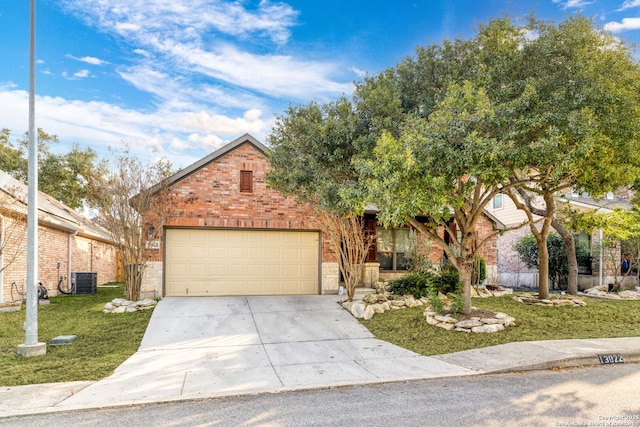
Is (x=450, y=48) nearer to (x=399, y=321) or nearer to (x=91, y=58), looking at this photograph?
(x=399, y=321)

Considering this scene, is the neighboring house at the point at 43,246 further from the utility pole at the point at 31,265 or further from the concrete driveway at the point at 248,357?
the concrete driveway at the point at 248,357

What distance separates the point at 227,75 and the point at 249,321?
27.7 ft

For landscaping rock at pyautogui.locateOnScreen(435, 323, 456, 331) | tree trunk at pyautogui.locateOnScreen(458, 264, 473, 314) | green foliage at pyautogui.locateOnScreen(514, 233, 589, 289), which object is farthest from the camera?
green foliage at pyautogui.locateOnScreen(514, 233, 589, 289)

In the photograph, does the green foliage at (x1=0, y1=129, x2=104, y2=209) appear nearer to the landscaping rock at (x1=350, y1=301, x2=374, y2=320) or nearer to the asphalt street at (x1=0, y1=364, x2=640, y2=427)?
the landscaping rock at (x1=350, y1=301, x2=374, y2=320)

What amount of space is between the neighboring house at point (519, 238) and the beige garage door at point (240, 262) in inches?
362

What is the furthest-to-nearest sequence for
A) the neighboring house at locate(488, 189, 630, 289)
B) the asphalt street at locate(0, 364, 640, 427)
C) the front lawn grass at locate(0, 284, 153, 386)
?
the neighboring house at locate(488, 189, 630, 289) < the front lawn grass at locate(0, 284, 153, 386) < the asphalt street at locate(0, 364, 640, 427)

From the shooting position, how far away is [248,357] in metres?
7.91

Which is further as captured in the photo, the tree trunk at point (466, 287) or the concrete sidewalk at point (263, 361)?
the tree trunk at point (466, 287)

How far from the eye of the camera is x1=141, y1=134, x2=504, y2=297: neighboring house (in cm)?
1348

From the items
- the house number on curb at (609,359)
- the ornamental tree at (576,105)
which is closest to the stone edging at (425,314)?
the house number on curb at (609,359)

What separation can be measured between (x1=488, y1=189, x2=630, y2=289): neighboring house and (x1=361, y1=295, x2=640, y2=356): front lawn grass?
5.92m

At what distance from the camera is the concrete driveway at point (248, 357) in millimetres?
6168

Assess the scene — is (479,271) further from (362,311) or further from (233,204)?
(233,204)

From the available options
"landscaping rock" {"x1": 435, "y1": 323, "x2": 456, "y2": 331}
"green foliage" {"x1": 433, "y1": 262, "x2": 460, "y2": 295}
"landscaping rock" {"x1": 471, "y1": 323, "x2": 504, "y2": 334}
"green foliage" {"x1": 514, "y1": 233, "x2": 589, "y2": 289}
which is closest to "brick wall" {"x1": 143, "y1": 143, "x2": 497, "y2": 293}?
"green foliage" {"x1": 433, "y1": 262, "x2": 460, "y2": 295}
